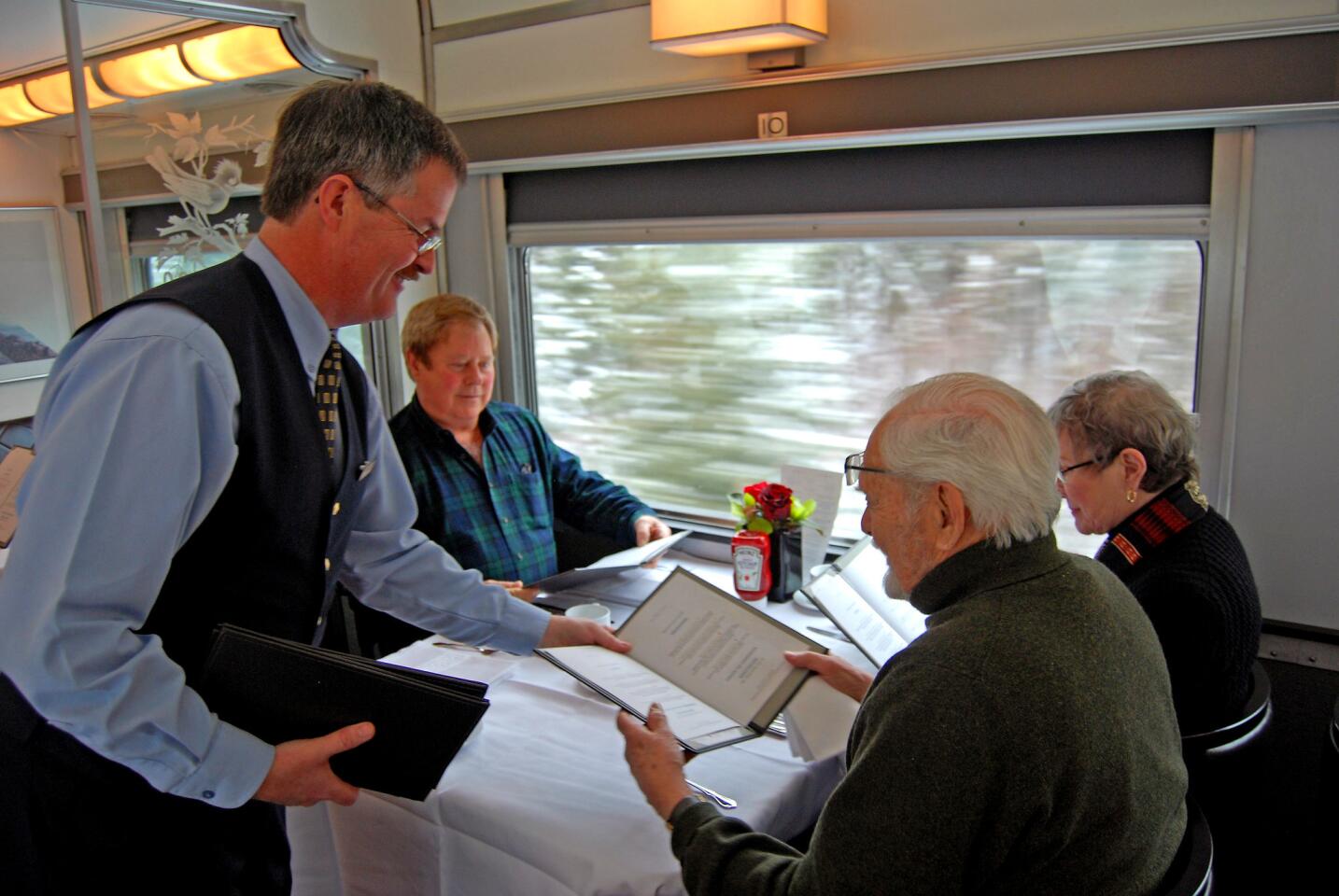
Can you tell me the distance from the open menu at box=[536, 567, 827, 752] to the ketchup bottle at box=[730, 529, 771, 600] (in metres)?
0.62

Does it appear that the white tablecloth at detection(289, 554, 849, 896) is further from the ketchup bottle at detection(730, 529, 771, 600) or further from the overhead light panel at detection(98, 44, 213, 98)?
the overhead light panel at detection(98, 44, 213, 98)

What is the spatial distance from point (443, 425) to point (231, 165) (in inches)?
46.0

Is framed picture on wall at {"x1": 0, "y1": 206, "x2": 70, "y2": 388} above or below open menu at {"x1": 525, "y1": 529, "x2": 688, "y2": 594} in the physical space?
above

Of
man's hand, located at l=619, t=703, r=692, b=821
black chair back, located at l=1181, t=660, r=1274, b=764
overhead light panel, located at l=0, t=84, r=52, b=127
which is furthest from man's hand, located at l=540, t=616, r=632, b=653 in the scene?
overhead light panel, located at l=0, t=84, r=52, b=127

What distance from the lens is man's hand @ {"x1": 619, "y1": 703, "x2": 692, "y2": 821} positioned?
4.94ft

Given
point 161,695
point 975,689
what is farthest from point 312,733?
point 975,689

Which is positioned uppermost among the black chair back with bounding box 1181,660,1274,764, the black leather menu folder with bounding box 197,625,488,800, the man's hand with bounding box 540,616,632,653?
the black leather menu folder with bounding box 197,625,488,800

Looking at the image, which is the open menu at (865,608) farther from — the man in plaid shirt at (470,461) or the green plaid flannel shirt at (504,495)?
the green plaid flannel shirt at (504,495)

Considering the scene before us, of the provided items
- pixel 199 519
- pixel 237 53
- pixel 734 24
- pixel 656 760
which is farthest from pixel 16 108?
pixel 656 760

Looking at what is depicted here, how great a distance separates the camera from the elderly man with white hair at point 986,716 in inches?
44.8

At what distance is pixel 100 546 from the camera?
1.24 m

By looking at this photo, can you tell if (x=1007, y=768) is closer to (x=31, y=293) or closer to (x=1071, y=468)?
(x=1071, y=468)

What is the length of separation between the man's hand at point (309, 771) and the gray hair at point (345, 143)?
771mm

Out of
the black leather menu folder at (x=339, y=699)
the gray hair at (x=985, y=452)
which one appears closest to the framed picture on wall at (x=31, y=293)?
the black leather menu folder at (x=339, y=699)
